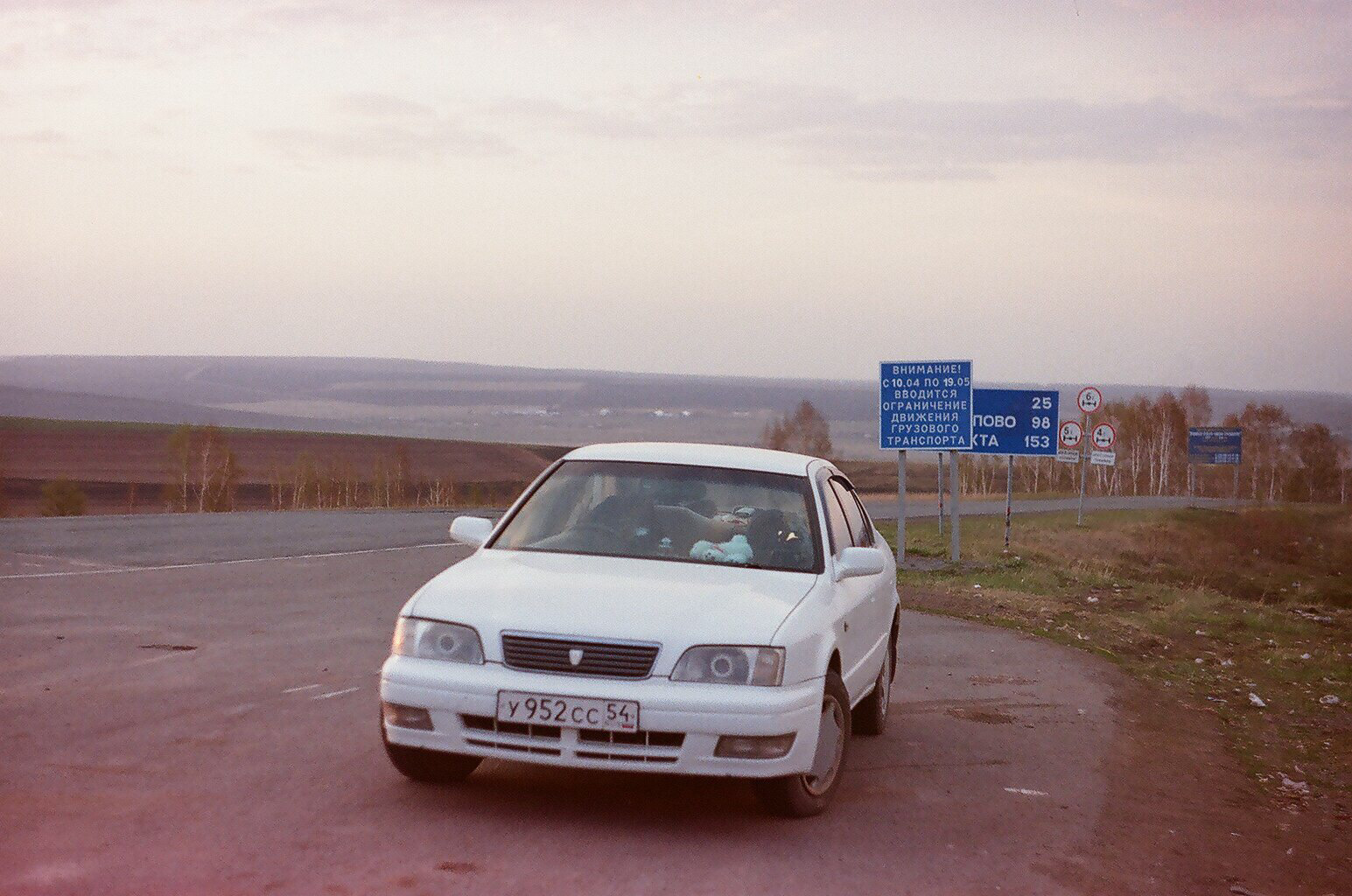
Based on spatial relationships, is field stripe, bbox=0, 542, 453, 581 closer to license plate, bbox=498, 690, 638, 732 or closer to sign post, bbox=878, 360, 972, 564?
sign post, bbox=878, 360, 972, 564

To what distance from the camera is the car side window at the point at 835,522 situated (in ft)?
25.4

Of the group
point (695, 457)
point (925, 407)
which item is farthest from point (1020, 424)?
point (695, 457)

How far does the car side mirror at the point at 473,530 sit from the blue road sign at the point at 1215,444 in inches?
2321

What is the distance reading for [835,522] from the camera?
806cm

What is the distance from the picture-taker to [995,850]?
631cm

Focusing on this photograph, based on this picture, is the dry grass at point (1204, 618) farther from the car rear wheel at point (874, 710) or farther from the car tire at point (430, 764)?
the car tire at point (430, 764)

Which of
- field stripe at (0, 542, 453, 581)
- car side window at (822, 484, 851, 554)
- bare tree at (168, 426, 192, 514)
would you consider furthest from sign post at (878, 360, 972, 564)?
bare tree at (168, 426, 192, 514)

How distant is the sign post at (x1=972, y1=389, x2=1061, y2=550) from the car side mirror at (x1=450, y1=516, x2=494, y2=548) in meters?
20.7

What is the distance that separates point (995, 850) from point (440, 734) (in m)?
2.33

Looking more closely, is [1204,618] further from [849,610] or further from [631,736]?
[631,736]

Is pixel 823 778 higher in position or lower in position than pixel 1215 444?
higher

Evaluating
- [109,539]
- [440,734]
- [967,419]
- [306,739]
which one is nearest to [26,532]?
[109,539]

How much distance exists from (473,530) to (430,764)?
1.49m

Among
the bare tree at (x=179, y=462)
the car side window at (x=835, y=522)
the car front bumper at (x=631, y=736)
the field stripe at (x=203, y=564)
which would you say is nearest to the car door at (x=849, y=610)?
the car side window at (x=835, y=522)
